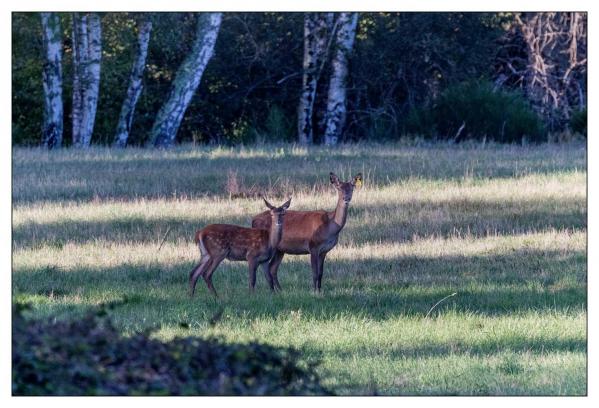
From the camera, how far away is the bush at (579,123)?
3212cm

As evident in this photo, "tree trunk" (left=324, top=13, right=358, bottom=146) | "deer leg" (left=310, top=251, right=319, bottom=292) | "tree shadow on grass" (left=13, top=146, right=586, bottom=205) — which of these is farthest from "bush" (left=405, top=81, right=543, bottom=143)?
"deer leg" (left=310, top=251, right=319, bottom=292)

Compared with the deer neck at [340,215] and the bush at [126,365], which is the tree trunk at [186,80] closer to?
the deer neck at [340,215]

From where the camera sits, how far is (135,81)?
3044 cm

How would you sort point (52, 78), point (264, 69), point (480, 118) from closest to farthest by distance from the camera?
1. point (52, 78)
2. point (480, 118)
3. point (264, 69)

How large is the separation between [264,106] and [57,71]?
291 inches

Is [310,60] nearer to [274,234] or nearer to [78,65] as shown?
[78,65]

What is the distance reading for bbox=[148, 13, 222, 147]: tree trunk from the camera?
28.5 m

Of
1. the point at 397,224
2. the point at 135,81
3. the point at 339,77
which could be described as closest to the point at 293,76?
the point at 339,77

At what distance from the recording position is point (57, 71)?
29.1m

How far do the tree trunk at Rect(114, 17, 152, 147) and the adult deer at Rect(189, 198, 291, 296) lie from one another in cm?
1617

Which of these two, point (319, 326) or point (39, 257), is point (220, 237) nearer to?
point (319, 326)

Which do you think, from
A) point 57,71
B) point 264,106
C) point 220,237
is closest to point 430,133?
point 264,106

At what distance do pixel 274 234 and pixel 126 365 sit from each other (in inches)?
227
